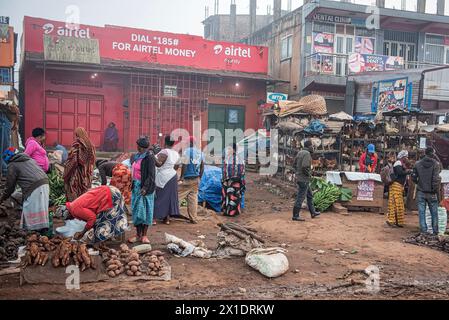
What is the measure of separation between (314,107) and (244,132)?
277 inches

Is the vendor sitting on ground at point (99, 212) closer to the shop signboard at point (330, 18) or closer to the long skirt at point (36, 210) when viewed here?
the long skirt at point (36, 210)

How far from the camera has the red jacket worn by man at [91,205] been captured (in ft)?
17.0

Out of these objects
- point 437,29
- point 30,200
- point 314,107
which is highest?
point 437,29

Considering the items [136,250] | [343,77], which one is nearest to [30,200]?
[136,250]

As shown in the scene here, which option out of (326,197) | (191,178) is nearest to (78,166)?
(191,178)

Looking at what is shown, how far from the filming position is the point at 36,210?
5773mm

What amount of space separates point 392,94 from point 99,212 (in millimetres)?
15096

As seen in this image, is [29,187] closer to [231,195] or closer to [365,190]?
[231,195]

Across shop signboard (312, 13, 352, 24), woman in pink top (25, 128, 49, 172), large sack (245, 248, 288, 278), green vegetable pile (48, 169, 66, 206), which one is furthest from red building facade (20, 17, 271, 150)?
large sack (245, 248, 288, 278)

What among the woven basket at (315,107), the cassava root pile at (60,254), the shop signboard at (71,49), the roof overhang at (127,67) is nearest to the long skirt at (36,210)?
the cassava root pile at (60,254)

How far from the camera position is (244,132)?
20359mm

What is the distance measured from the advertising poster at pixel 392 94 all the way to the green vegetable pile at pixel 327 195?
7.77 metres

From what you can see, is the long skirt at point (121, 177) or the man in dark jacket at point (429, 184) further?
the man in dark jacket at point (429, 184)

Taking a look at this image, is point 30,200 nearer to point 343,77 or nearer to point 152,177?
point 152,177
